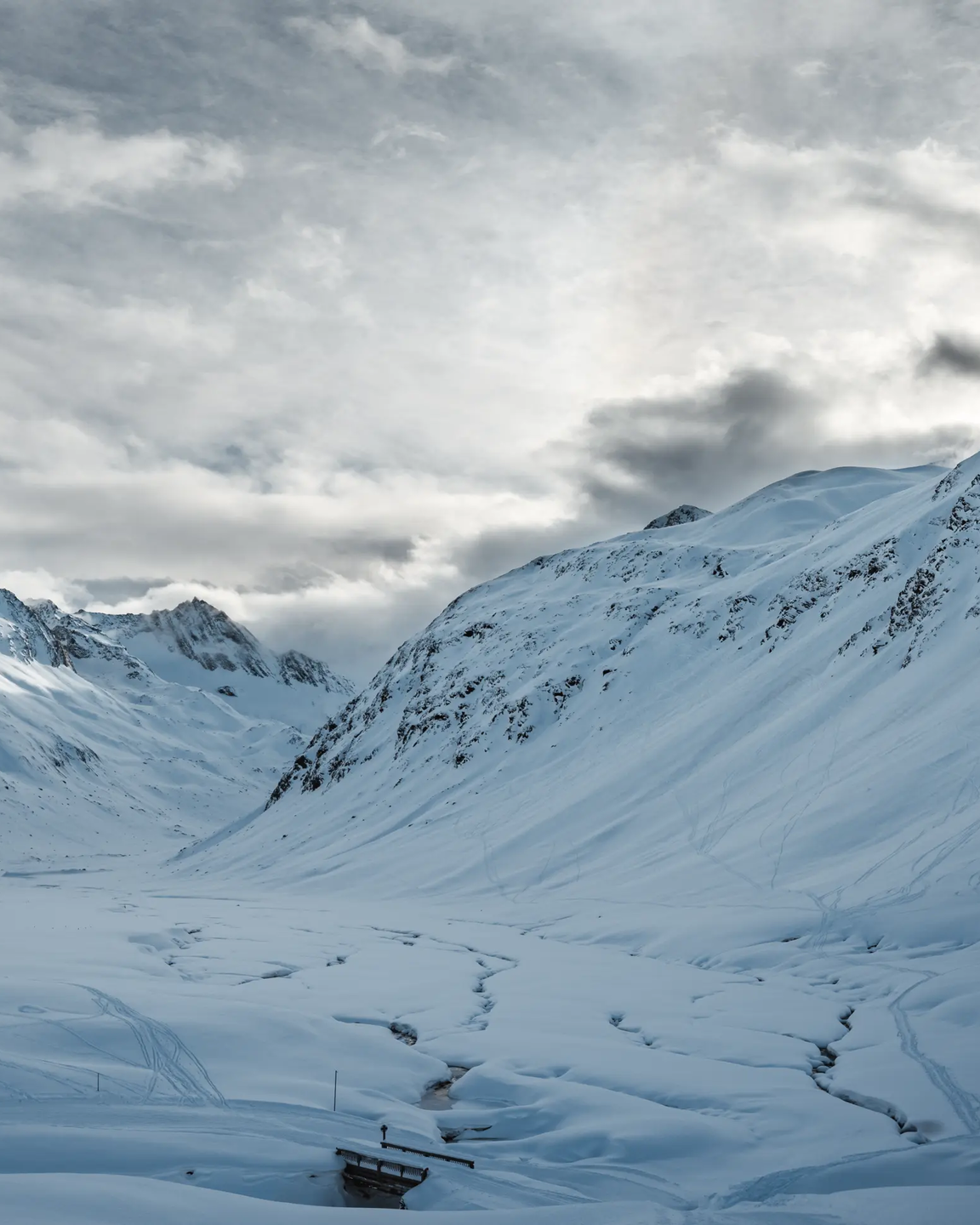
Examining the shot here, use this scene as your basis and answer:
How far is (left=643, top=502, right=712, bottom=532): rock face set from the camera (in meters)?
173

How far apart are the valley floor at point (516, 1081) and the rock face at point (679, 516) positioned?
473ft

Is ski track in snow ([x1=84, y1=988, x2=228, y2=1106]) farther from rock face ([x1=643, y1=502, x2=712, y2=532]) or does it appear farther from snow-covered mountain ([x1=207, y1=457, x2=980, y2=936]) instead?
rock face ([x1=643, y1=502, x2=712, y2=532])

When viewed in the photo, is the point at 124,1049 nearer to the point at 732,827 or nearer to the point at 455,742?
the point at 732,827

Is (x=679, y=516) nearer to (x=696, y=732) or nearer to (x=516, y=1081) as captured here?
(x=696, y=732)

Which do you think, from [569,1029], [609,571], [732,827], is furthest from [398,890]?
[609,571]

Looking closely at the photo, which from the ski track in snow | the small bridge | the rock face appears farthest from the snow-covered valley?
the rock face

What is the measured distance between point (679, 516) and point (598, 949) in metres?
145

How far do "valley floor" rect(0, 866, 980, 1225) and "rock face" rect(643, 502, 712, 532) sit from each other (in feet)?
473

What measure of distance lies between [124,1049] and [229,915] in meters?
34.5

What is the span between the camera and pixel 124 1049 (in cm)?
1958

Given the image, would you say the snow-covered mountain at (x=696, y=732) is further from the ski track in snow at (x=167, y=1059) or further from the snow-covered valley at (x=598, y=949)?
the ski track in snow at (x=167, y=1059)

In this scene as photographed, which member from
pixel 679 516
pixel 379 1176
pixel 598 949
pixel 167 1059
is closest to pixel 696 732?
pixel 598 949

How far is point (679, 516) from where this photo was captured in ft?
572

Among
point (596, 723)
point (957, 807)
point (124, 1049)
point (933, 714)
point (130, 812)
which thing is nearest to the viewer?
point (124, 1049)
